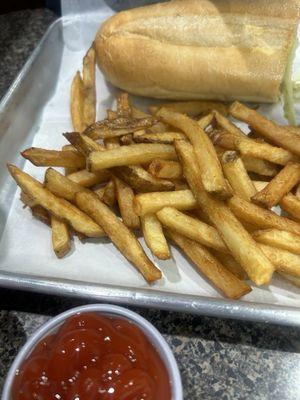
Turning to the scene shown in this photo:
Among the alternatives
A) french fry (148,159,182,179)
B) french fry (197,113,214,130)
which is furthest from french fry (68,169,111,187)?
french fry (197,113,214,130)

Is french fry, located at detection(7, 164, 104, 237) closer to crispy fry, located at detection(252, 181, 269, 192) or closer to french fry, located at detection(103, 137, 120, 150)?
french fry, located at detection(103, 137, 120, 150)

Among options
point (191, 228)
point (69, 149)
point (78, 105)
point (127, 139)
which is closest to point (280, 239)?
point (191, 228)

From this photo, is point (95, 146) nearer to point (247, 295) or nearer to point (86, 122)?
point (86, 122)

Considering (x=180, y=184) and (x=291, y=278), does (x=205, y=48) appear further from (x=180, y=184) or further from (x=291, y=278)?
(x=291, y=278)

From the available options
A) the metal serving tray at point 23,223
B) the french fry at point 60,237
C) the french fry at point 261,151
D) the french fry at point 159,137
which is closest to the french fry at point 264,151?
the french fry at point 261,151

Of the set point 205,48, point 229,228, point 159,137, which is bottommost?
point 229,228

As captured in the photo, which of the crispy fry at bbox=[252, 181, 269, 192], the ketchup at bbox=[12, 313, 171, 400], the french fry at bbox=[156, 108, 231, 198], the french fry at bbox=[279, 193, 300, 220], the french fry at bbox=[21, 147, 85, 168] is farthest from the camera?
the french fry at bbox=[21, 147, 85, 168]
